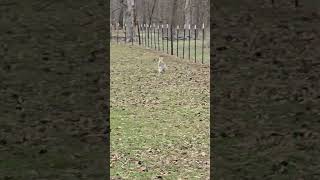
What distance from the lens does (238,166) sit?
6.30 m

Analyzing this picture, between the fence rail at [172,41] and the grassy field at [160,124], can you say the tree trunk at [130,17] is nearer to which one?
the fence rail at [172,41]

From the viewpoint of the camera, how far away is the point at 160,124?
8.96 metres

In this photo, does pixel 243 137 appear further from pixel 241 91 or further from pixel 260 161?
pixel 241 91

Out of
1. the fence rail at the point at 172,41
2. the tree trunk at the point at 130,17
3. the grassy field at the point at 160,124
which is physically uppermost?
the tree trunk at the point at 130,17

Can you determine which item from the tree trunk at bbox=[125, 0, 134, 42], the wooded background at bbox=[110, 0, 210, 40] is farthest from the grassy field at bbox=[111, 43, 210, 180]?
the tree trunk at bbox=[125, 0, 134, 42]

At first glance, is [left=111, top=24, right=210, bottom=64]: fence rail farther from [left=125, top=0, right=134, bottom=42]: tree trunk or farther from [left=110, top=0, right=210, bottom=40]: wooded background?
[left=110, top=0, right=210, bottom=40]: wooded background

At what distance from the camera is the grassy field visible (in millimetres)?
6416

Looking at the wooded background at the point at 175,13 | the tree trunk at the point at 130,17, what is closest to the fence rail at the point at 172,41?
the tree trunk at the point at 130,17

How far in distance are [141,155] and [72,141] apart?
933 millimetres

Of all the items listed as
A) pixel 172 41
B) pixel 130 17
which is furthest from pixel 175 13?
pixel 172 41

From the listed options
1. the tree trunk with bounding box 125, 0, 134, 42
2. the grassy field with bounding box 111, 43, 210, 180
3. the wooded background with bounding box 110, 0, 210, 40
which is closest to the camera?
the grassy field with bounding box 111, 43, 210, 180

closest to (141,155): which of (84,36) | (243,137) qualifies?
(243,137)

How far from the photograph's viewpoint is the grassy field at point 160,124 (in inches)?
253

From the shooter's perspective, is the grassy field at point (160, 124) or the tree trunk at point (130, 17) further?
the tree trunk at point (130, 17)
